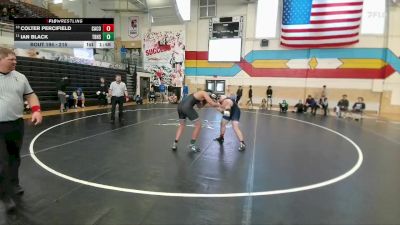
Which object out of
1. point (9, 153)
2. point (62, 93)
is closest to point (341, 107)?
point (62, 93)

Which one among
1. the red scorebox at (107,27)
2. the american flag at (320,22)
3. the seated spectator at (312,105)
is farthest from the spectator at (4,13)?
the seated spectator at (312,105)

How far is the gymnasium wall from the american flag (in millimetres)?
821

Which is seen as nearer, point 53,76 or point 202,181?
point 202,181

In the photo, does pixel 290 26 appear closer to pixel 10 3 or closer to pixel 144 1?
pixel 144 1

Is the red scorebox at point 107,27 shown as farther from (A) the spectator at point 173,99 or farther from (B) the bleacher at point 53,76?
(A) the spectator at point 173,99

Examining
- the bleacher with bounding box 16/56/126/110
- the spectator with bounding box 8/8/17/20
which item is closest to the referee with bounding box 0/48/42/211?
the bleacher with bounding box 16/56/126/110

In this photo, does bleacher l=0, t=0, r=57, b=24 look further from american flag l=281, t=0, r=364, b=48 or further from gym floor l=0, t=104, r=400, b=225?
american flag l=281, t=0, r=364, b=48

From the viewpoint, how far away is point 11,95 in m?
3.06

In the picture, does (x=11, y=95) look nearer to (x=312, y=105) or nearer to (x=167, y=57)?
(x=312, y=105)

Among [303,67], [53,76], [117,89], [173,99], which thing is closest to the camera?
[117,89]

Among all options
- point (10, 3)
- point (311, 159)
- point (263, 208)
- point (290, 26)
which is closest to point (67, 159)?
point (263, 208)

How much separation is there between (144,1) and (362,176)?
21276mm

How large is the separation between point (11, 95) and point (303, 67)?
19795mm

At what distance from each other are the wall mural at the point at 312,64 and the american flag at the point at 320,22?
30.2 inches
